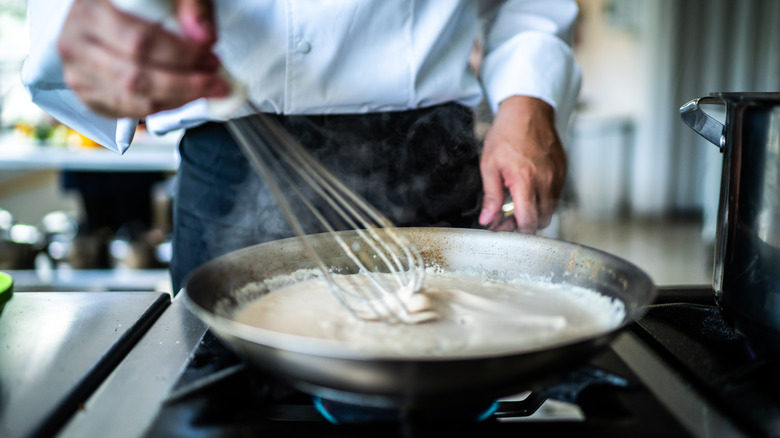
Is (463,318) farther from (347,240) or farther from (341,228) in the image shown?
(341,228)

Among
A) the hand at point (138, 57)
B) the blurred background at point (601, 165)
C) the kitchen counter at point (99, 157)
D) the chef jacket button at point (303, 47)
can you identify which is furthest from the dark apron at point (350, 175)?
the kitchen counter at point (99, 157)

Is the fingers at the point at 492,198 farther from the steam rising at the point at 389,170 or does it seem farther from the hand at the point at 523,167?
the steam rising at the point at 389,170

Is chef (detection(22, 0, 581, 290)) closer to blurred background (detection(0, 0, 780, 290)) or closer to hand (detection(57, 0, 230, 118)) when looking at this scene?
hand (detection(57, 0, 230, 118))

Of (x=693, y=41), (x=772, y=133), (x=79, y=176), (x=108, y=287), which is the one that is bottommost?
(x=108, y=287)

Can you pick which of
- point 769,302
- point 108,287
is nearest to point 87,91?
point 769,302

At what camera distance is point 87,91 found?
0.59 m

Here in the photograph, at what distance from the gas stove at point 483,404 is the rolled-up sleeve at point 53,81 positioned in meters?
0.32

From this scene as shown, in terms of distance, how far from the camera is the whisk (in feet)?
1.86

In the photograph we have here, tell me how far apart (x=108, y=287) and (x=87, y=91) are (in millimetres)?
2155

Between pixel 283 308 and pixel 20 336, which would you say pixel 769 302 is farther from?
pixel 20 336

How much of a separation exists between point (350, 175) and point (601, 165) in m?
4.63

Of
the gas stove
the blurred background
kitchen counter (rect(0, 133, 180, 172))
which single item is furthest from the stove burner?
kitchen counter (rect(0, 133, 180, 172))

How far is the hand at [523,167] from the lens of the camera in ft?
2.81

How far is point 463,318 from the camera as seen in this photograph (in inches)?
23.5
